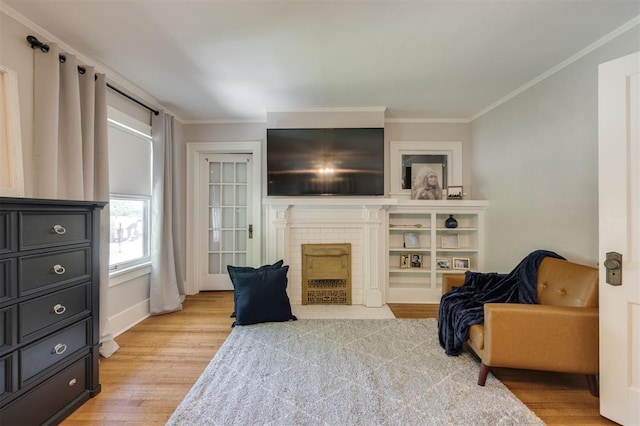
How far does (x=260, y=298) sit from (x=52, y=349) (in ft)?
5.15

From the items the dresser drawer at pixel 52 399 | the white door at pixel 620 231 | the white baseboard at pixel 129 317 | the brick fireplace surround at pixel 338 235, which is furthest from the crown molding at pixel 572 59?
the white baseboard at pixel 129 317

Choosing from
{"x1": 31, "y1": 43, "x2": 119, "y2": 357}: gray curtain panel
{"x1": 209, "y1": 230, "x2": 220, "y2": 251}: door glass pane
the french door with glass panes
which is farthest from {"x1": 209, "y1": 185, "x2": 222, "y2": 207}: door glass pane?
{"x1": 31, "y1": 43, "x2": 119, "y2": 357}: gray curtain panel

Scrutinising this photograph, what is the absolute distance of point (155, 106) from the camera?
3086 millimetres

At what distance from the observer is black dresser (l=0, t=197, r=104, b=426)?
1.28 metres

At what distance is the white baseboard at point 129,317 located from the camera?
8.46 ft

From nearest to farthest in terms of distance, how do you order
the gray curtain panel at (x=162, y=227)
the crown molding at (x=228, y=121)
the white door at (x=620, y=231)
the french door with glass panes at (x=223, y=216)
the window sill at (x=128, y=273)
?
the white door at (x=620, y=231), the window sill at (x=128, y=273), the gray curtain panel at (x=162, y=227), the crown molding at (x=228, y=121), the french door with glass panes at (x=223, y=216)

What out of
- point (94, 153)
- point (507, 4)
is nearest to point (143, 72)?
point (94, 153)

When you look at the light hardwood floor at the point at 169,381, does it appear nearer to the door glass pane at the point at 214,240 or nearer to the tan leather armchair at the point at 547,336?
the tan leather armchair at the point at 547,336

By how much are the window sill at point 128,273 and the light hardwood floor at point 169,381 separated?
0.52 metres

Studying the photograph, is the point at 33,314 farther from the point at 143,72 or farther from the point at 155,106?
the point at 155,106

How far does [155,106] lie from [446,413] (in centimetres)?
392

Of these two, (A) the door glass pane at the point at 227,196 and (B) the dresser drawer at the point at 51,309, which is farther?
(A) the door glass pane at the point at 227,196

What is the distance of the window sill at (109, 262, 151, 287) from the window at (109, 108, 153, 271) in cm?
5

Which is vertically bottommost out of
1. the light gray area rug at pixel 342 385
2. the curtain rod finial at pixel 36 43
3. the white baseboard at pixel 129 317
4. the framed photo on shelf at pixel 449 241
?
the light gray area rug at pixel 342 385
